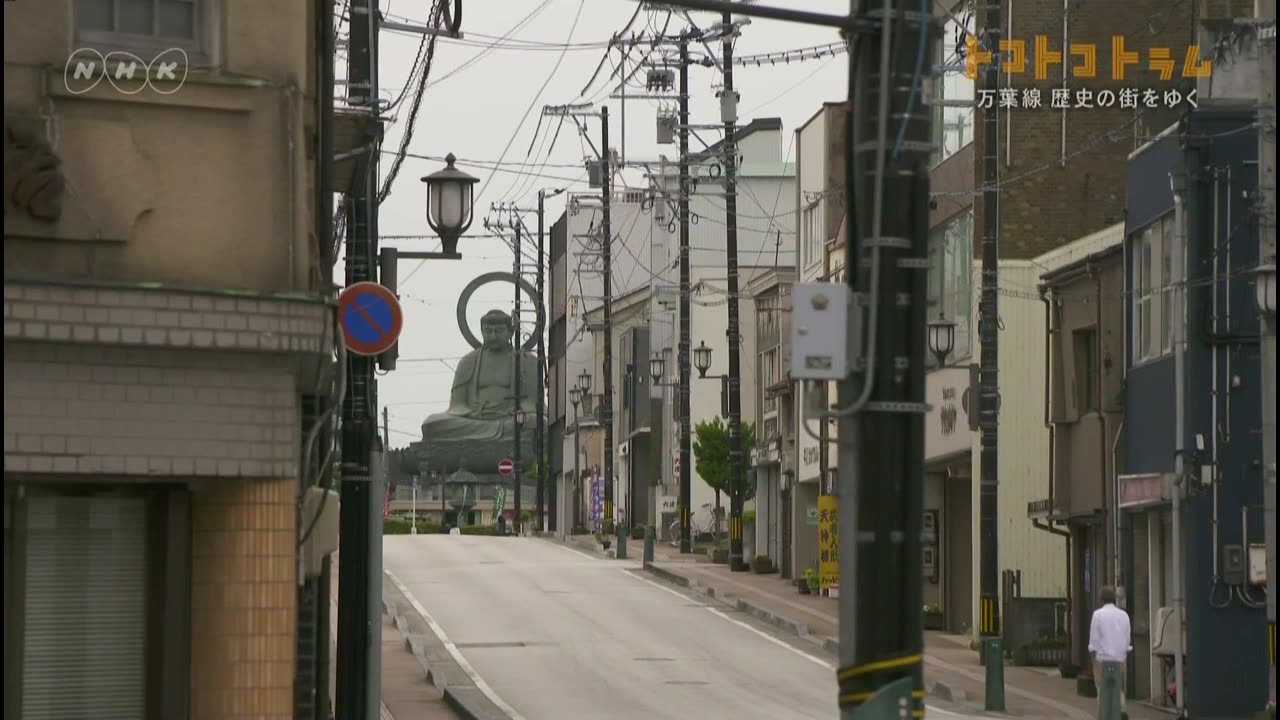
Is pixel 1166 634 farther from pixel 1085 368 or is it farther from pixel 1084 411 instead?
pixel 1085 368

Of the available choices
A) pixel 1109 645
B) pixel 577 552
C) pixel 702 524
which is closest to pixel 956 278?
pixel 1109 645

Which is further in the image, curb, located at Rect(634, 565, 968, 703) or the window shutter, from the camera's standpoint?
curb, located at Rect(634, 565, 968, 703)

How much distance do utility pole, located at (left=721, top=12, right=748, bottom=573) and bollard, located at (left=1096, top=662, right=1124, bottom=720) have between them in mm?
29791

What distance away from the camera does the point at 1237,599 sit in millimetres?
28172

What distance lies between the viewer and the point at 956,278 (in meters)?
42.7

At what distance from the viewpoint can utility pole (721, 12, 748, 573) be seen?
5553cm

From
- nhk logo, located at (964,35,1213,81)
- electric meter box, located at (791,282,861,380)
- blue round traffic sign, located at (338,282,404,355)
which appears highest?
nhk logo, located at (964,35,1213,81)

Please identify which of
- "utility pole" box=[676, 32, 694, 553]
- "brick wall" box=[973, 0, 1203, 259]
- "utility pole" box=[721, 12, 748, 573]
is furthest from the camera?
"utility pole" box=[676, 32, 694, 553]

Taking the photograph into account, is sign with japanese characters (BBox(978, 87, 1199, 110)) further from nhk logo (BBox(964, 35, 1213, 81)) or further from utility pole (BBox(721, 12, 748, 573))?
utility pole (BBox(721, 12, 748, 573))

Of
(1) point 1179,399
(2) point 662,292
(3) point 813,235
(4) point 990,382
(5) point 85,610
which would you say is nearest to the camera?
(5) point 85,610

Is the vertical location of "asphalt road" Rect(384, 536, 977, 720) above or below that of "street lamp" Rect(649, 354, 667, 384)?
below

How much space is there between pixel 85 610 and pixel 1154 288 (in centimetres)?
2140

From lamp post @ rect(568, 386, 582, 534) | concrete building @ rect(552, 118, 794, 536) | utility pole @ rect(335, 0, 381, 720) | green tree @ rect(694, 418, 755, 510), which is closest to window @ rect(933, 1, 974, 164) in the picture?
utility pole @ rect(335, 0, 381, 720)

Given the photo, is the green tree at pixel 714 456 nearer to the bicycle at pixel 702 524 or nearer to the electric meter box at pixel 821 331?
the bicycle at pixel 702 524
